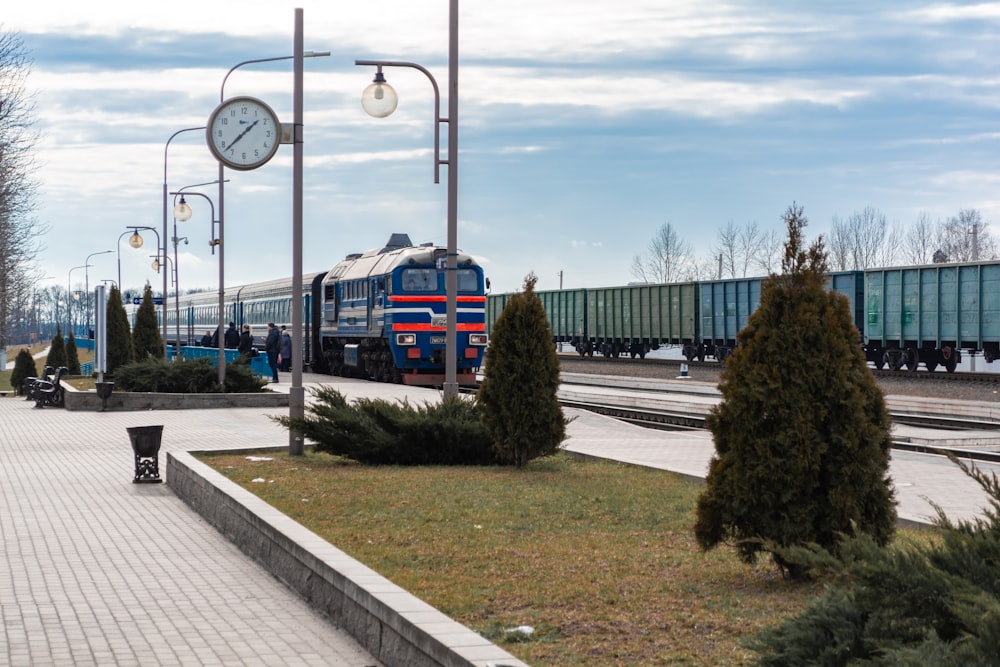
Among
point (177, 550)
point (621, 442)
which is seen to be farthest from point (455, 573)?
point (621, 442)

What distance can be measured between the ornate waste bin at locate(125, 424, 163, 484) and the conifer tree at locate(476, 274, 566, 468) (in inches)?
140

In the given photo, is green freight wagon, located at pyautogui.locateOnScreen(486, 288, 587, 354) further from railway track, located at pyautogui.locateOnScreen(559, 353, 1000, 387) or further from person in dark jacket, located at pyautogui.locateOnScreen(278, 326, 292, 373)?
person in dark jacket, located at pyautogui.locateOnScreen(278, 326, 292, 373)

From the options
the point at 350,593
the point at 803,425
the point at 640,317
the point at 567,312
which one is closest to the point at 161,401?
the point at 350,593

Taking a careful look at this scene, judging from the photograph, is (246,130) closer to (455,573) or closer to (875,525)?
(455,573)

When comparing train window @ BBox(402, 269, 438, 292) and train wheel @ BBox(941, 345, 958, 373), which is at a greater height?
train window @ BBox(402, 269, 438, 292)

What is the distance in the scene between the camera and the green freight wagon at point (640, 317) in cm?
5350

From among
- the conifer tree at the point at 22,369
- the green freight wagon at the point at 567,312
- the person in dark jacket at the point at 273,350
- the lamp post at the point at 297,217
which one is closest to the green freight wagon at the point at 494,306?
the green freight wagon at the point at 567,312

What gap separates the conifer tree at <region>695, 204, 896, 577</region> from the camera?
6.79 metres

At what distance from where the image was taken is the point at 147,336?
3644cm

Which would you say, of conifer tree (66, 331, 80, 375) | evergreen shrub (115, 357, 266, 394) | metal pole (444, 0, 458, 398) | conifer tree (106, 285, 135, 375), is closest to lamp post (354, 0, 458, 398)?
metal pole (444, 0, 458, 398)

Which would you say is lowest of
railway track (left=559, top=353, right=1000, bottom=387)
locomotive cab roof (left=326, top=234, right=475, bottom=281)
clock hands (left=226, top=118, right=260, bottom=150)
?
railway track (left=559, top=353, right=1000, bottom=387)

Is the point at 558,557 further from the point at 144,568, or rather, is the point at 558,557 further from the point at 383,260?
the point at 383,260

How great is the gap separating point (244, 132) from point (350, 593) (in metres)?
9.94

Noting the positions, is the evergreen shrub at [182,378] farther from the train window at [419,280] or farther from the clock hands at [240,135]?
the clock hands at [240,135]
